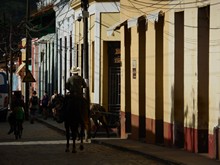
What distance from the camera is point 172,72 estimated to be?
22.7 m

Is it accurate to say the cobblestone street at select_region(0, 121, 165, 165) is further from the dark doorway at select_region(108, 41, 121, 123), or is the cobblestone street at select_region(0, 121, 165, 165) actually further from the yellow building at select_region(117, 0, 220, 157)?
the dark doorway at select_region(108, 41, 121, 123)

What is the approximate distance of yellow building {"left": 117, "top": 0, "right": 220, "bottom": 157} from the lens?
784 inches

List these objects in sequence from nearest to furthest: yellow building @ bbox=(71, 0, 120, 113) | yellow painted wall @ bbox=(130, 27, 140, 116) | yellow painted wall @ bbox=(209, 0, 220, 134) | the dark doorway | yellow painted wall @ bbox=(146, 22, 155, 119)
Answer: yellow painted wall @ bbox=(209, 0, 220, 134), yellow painted wall @ bbox=(146, 22, 155, 119), yellow painted wall @ bbox=(130, 27, 140, 116), yellow building @ bbox=(71, 0, 120, 113), the dark doorway

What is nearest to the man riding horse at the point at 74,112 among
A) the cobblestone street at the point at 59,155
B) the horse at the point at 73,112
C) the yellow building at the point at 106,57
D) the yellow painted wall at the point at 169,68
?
the horse at the point at 73,112

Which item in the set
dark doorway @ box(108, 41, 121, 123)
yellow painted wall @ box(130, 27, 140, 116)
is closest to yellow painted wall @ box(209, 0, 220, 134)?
yellow painted wall @ box(130, 27, 140, 116)

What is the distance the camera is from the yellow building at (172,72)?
19.9m

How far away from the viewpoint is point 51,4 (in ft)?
181

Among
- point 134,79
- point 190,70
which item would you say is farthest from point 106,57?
point 190,70

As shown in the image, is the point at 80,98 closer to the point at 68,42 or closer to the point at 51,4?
the point at 68,42

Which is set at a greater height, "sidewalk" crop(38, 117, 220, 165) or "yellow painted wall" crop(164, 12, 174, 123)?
"yellow painted wall" crop(164, 12, 174, 123)

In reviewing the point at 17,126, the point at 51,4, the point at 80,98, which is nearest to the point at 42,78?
the point at 51,4

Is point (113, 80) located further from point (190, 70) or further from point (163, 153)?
point (163, 153)

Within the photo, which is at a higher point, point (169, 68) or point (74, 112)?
point (169, 68)

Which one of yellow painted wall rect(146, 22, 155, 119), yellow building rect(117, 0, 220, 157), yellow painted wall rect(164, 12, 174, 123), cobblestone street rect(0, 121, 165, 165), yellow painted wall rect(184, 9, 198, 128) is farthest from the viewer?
yellow painted wall rect(146, 22, 155, 119)
